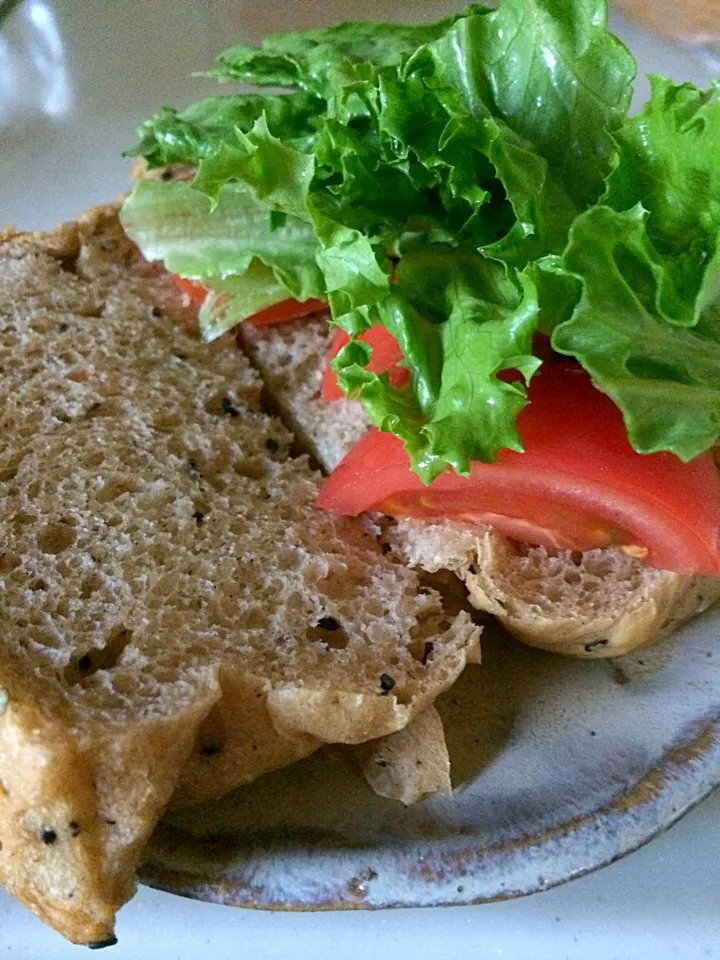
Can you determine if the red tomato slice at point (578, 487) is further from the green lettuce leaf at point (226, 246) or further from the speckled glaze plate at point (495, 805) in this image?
the green lettuce leaf at point (226, 246)

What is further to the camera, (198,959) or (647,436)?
(198,959)

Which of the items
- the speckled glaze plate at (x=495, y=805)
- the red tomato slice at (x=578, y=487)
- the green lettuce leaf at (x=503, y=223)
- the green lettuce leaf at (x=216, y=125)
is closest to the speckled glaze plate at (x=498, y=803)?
the speckled glaze plate at (x=495, y=805)

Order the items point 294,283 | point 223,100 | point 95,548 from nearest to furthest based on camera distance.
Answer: point 95,548
point 294,283
point 223,100

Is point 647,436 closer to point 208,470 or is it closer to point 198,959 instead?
point 208,470

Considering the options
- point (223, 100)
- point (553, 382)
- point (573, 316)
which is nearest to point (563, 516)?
point (553, 382)

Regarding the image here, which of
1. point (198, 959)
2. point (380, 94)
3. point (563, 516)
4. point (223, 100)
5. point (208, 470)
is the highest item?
point (380, 94)
